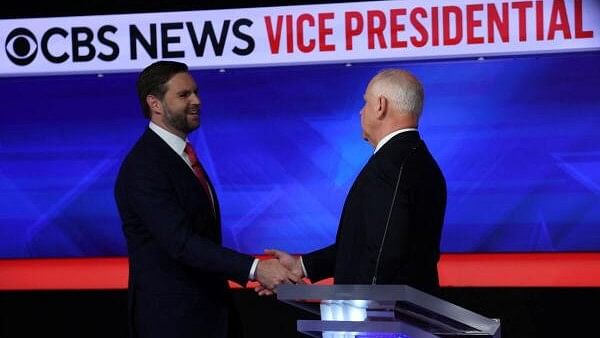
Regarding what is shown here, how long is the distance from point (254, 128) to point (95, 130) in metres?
0.73

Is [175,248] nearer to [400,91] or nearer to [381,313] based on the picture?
[400,91]

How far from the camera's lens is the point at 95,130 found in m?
5.35

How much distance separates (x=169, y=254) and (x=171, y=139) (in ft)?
1.29

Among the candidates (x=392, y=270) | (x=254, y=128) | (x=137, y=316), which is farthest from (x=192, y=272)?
(x=254, y=128)

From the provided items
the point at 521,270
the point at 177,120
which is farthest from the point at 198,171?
the point at 521,270

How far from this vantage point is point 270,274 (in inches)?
143

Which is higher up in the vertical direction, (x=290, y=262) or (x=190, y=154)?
(x=190, y=154)

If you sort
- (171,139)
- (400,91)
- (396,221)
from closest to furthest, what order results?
1. (396,221)
2. (400,91)
3. (171,139)

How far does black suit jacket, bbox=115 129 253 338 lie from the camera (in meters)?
3.59

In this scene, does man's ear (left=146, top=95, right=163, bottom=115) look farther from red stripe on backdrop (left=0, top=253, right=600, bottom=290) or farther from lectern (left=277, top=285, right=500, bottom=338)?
red stripe on backdrop (left=0, top=253, right=600, bottom=290)

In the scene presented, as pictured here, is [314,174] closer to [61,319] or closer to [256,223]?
[256,223]

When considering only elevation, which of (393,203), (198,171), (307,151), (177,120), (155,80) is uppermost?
(307,151)

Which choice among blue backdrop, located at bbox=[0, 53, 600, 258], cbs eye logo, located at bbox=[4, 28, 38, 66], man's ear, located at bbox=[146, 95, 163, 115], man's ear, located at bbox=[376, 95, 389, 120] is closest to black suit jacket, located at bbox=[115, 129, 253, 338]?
man's ear, located at bbox=[146, 95, 163, 115]

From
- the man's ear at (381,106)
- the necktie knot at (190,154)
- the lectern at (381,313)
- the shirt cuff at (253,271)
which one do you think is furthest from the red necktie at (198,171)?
the lectern at (381,313)
